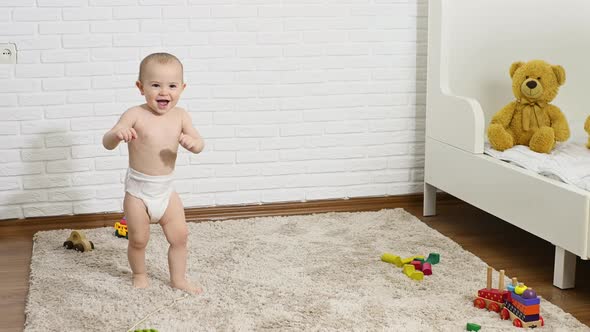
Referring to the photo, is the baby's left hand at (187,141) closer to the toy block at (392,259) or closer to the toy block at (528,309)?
the toy block at (392,259)

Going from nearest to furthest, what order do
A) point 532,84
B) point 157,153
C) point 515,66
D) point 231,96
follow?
point 157,153, point 532,84, point 515,66, point 231,96

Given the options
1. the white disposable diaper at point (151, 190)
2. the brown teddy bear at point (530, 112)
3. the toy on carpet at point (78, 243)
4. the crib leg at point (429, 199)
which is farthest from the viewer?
the crib leg at point (429, 199)

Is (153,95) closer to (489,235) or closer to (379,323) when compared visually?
(379,323)

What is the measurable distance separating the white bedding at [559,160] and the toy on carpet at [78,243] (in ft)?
4.69

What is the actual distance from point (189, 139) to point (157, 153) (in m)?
0.11

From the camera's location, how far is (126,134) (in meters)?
2.15

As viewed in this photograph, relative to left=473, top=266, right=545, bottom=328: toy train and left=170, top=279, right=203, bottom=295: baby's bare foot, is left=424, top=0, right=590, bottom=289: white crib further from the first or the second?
left=170, top=279, right=203, bottom=295: baby's bare foot

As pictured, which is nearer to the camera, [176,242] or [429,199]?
[176,242]

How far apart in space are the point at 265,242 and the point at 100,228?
26.0 inches

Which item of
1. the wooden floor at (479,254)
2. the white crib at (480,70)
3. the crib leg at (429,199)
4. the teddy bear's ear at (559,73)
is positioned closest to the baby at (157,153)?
the wooden floor at (479,254)

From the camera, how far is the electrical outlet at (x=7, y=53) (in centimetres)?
283

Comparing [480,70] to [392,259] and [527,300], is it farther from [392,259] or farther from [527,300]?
[527,300]

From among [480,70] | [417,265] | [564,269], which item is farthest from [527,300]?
[480,70]

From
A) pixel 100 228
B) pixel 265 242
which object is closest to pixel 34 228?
pixel 100 228
